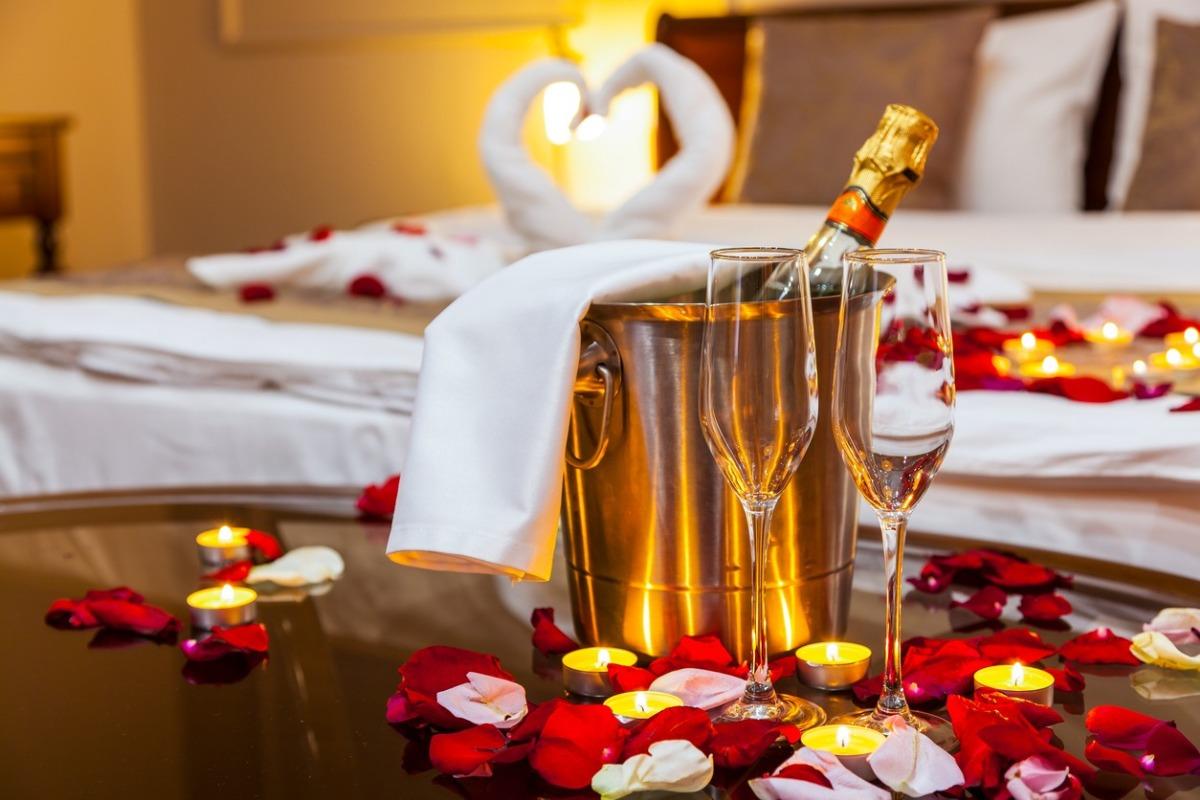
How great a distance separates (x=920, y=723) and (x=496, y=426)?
0.24 metres

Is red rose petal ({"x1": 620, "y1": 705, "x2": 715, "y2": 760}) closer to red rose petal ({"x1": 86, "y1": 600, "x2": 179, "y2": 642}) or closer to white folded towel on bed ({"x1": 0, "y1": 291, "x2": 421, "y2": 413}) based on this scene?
red rose petal ({"x1": 86, "y1": 600, "x2": 179, "y2": 642})

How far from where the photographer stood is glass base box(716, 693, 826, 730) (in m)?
0.62

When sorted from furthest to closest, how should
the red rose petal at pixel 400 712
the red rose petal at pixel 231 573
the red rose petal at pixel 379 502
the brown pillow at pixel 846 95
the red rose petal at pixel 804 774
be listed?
the brown pillow at pixel 846 95
the red rose petal at pixel 379 502
the red rose petal at pixel 231 573
the red rose petal at pixel 400 712
the red rose petal at pixel 804 774

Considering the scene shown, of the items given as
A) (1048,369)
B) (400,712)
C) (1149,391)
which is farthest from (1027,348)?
(400,712)

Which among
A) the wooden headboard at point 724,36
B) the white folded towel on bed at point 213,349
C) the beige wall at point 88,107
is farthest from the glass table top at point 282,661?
the beige wall at point 88,107

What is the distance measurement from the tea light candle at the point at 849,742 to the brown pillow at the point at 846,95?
2622mm

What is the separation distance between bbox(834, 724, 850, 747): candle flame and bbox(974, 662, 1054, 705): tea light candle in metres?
0.09

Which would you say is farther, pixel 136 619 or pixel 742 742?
pixel 136 619

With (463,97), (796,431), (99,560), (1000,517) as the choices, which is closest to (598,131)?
(463,97)

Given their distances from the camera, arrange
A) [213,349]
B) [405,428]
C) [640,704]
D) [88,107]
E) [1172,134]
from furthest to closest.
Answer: [88,107]
[1172,134]
[213,349]
[405,428]
[640,704]

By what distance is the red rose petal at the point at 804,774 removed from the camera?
0.53m

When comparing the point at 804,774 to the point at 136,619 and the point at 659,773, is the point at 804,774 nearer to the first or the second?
the point at 659,773

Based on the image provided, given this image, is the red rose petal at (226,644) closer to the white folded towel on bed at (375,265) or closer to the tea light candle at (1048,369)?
the tea light candle at (1048,369)

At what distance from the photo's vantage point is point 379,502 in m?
1.02
